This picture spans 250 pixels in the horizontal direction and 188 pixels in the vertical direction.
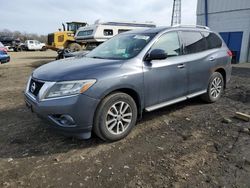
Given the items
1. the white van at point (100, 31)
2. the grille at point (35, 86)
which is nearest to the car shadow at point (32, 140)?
the grille at point (35, 86)

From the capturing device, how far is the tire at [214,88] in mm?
5344

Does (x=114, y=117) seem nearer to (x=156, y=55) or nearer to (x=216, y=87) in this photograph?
(x=156, y=55)

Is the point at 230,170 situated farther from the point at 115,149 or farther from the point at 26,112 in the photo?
the point at 26,112

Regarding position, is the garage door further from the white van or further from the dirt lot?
the dirt lot

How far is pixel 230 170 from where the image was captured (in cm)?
292

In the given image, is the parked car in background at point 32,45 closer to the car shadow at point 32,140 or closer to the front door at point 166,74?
the car shadow at point 32,140

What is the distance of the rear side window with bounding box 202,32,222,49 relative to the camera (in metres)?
5.33

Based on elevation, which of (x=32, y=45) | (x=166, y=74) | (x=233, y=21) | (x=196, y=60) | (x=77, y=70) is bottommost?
(x=166, y=74)

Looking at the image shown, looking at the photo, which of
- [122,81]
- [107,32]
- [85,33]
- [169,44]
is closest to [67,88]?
[122,81]

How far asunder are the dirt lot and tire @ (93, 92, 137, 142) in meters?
0.16

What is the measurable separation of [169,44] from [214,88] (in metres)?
1.87

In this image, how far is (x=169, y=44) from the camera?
4.41m

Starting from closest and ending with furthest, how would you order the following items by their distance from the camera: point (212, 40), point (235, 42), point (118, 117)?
point (118, 117) → point (212, 40) → point (235, 42)

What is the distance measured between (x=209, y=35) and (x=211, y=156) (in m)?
3.22
